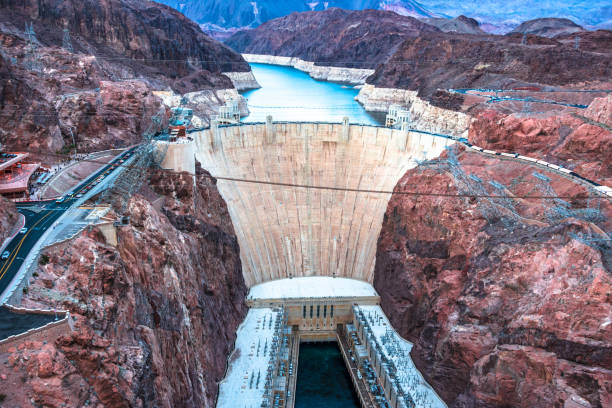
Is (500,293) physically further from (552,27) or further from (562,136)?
(552,27)

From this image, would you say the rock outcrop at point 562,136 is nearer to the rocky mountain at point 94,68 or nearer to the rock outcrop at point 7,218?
the rocky mountain at point 94,68

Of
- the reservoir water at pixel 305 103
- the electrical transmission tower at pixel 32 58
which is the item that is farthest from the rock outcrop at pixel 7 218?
the reservoir water at pixel 305 103

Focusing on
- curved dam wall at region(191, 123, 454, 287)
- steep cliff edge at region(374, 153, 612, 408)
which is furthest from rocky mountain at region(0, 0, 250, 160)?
steep cliff edge at region(374, 153, 612, 408)

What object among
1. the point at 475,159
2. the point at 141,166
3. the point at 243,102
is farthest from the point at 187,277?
the point at 243,102

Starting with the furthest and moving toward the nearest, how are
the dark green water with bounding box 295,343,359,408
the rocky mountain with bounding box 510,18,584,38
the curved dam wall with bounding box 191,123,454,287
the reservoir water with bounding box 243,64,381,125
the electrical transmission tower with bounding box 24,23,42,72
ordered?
the rocky mountain with bounding box 510,18,584,38 → the reservoir water with bounding box 243,64,381,125 → the electrical transmission tower with bounding box 24,23,42,72 → the curved dam wall with bounding box 191,123,454,287 → the dark green water with bounding box 295,343,359,408

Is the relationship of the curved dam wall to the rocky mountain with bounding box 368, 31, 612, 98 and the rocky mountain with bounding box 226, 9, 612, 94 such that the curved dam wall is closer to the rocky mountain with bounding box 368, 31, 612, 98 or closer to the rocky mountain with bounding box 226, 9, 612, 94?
the rocky mountain with bounding box 368, 31, 612, 98

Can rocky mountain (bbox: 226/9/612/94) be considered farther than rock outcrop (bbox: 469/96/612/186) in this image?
Yes
